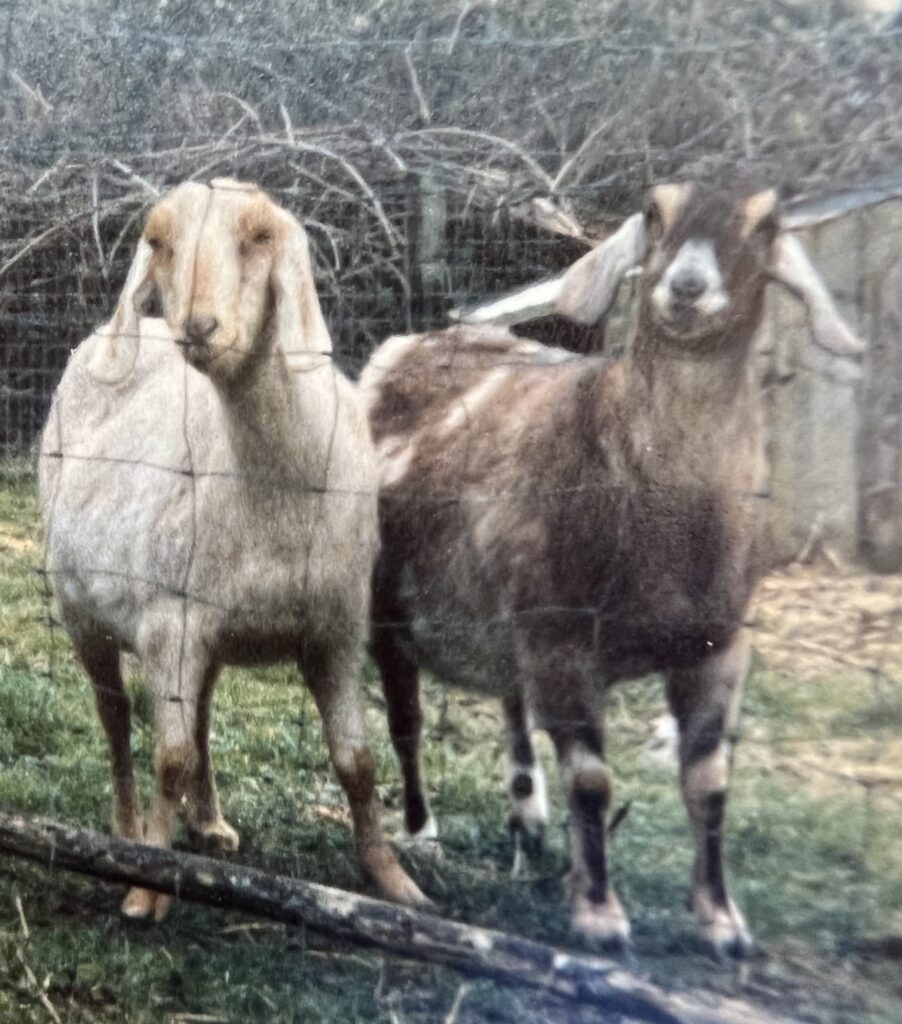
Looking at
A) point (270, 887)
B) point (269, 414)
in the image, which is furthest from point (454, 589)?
point (270, 887)

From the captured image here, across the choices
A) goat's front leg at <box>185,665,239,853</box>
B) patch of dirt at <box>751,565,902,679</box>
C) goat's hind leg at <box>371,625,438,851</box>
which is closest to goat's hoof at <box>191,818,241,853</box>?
goat's front leg at <box>185,665,239,853</box>

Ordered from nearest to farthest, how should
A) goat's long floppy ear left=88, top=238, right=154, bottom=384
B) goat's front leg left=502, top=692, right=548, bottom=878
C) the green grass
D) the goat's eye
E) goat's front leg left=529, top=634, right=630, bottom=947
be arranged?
the goat's eye
the green grass
goat's front leg left=529, top=634, right=630, bottom=947
goat's front leg left=502, top=692, right=548, bottom=878
goat's long floppy ear left=88, top=238, right=154, bottom=384

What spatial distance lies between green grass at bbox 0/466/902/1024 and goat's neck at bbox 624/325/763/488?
0.44 m

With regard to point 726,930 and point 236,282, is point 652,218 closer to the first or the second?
point 236,282

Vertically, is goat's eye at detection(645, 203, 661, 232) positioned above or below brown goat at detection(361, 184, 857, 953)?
above

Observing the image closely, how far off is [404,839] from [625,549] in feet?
3.21

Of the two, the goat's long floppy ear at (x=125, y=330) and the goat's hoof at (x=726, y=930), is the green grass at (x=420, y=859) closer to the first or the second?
the goat's hoof at (x=726, y=930)

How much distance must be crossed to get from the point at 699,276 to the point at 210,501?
134 cm

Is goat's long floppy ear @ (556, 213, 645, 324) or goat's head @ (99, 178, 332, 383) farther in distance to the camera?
goat's head @ (99, 178, 332, 383)

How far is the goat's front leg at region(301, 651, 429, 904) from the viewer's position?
4105 mm

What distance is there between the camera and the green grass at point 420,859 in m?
3.62

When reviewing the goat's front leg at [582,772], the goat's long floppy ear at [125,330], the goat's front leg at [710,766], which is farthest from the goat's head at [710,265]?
the goat's long floppy ear at [125,330]

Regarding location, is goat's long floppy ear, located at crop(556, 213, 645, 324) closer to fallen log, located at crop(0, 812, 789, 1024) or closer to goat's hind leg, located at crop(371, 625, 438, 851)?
goat's hind leg, located at crop(371, 625, 438, 851)

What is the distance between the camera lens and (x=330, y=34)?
13.2 ft
